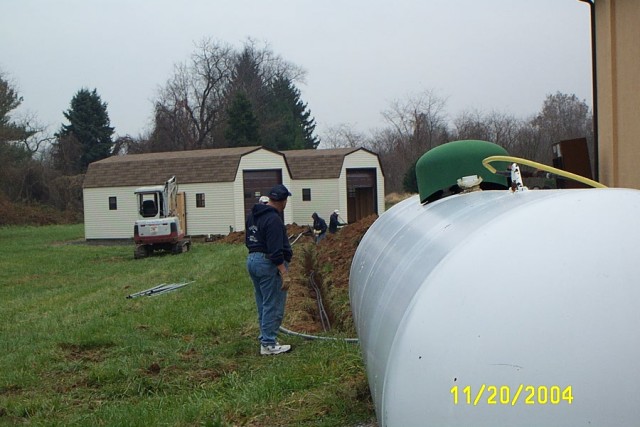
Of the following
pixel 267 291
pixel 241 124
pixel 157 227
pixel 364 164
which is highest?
pixel 241 124

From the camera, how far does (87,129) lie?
72312 mm

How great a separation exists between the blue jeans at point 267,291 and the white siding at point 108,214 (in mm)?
32435

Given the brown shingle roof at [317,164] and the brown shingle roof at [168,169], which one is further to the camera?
the brown shingle roof at [317,164]

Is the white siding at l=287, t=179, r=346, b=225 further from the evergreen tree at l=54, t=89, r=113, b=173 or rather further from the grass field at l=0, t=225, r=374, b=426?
the evergreen tree at l=54, t=89, r=113, b=173

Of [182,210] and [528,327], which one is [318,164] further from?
[528,327]

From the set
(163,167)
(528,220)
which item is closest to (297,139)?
(163,167)

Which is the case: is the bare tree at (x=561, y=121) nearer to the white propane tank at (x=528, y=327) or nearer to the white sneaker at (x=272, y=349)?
the white sneaker at (x=272, y=349)

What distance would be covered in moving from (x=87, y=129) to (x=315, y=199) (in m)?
36.5

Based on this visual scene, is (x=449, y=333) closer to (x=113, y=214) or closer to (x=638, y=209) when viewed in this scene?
(x=638, y=209)

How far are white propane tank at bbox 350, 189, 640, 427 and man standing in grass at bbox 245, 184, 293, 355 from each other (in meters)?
5.24

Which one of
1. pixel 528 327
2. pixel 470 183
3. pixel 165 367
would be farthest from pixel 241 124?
pixel 528 327

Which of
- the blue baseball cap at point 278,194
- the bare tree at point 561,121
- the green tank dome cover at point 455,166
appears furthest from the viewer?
the bare tree at point 561,121
